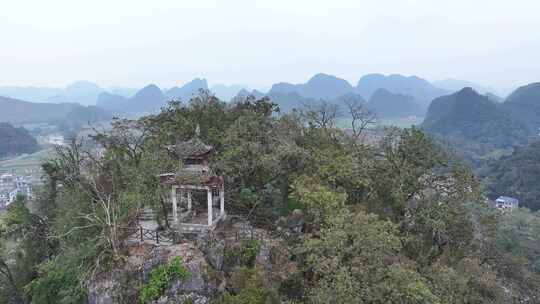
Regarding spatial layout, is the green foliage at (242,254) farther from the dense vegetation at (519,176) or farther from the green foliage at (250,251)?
the dense vegetation at (519,176)

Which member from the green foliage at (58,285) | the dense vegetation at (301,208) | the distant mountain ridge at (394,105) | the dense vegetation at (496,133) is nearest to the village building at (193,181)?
the dense vegetation at (301,208)

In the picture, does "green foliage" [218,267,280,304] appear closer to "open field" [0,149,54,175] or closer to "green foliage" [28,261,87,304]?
"green foliage" [28,261,87,304]

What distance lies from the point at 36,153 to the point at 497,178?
346ft

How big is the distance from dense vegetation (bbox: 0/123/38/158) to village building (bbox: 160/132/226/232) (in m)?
101

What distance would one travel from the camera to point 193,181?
14.1m

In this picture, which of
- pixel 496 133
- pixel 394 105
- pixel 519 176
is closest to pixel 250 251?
pixel 519 176

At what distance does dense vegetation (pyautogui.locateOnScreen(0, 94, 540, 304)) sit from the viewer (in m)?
12.1

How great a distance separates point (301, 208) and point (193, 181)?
4721mm

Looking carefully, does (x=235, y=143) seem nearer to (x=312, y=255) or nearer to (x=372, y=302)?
(x=312, y=255)

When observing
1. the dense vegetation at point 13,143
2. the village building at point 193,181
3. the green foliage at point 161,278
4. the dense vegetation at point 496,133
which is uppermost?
the village building at point 193,181

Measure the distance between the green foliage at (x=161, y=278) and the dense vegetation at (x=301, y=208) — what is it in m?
0.07

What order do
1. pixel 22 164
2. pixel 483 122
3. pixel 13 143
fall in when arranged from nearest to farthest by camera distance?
1. pixel 22 164
2. pixel 13 143
3. pixel 483 122

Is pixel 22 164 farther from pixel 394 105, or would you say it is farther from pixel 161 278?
pixel 394 105

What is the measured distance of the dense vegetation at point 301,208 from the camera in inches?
477
